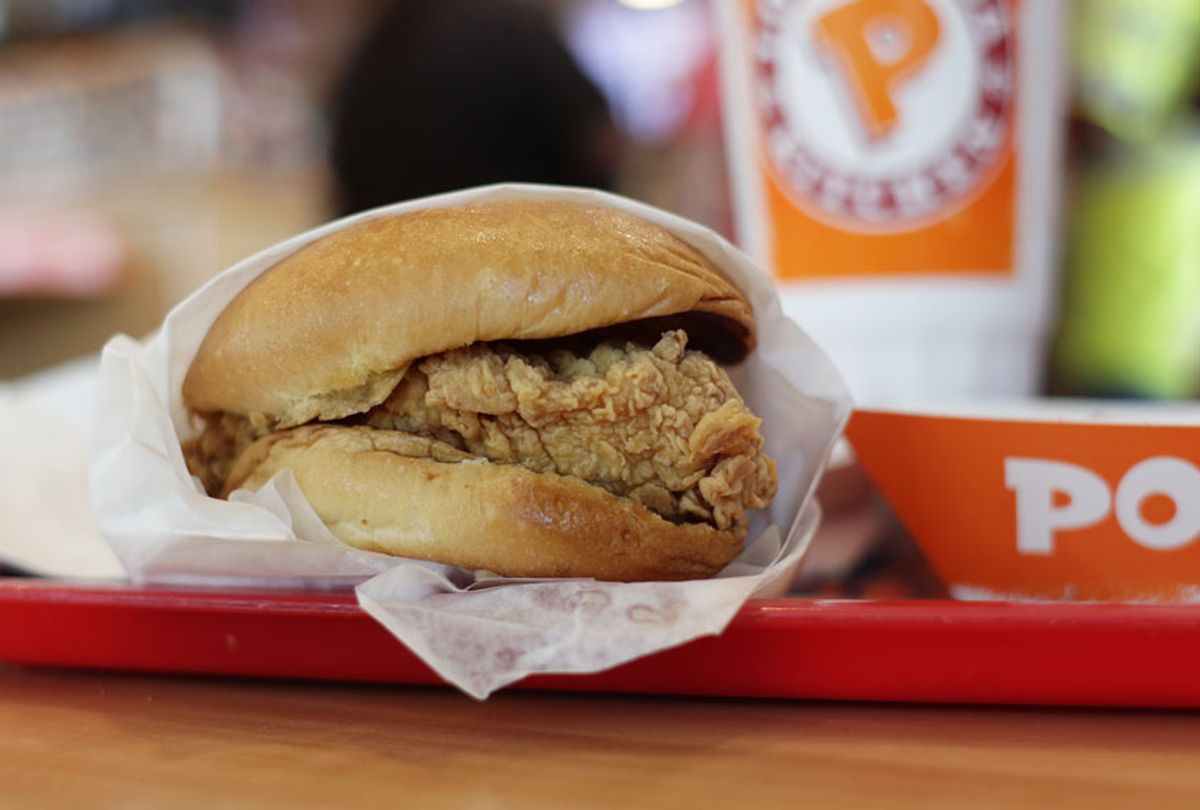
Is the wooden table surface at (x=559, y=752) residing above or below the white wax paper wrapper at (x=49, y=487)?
above

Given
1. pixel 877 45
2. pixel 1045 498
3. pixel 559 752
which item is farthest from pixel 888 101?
pixel 559 752

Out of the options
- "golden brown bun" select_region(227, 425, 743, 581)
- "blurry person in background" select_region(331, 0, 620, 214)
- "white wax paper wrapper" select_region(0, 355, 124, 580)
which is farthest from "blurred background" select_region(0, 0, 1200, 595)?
"white wax paper wrapper" select_region(0, 355, 124, 580)

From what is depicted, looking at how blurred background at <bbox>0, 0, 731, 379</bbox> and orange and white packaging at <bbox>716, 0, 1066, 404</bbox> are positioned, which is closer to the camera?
orange and white packaging at <bbox>716, 0, 1066, 404</bbox>

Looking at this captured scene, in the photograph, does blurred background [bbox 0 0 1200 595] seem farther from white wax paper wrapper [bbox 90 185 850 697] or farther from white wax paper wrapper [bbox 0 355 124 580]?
white wax paper wrapper [bbox 0 355 124 580]

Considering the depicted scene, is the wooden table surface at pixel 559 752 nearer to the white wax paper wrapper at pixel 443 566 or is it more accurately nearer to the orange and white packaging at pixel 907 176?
the white wax paper wrapper at pixel 443 566

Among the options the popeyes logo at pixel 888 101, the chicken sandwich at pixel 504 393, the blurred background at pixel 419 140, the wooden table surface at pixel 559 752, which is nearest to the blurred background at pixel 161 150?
the blurred background at pixel 419 140

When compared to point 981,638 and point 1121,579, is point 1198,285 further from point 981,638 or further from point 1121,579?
point 981,638
